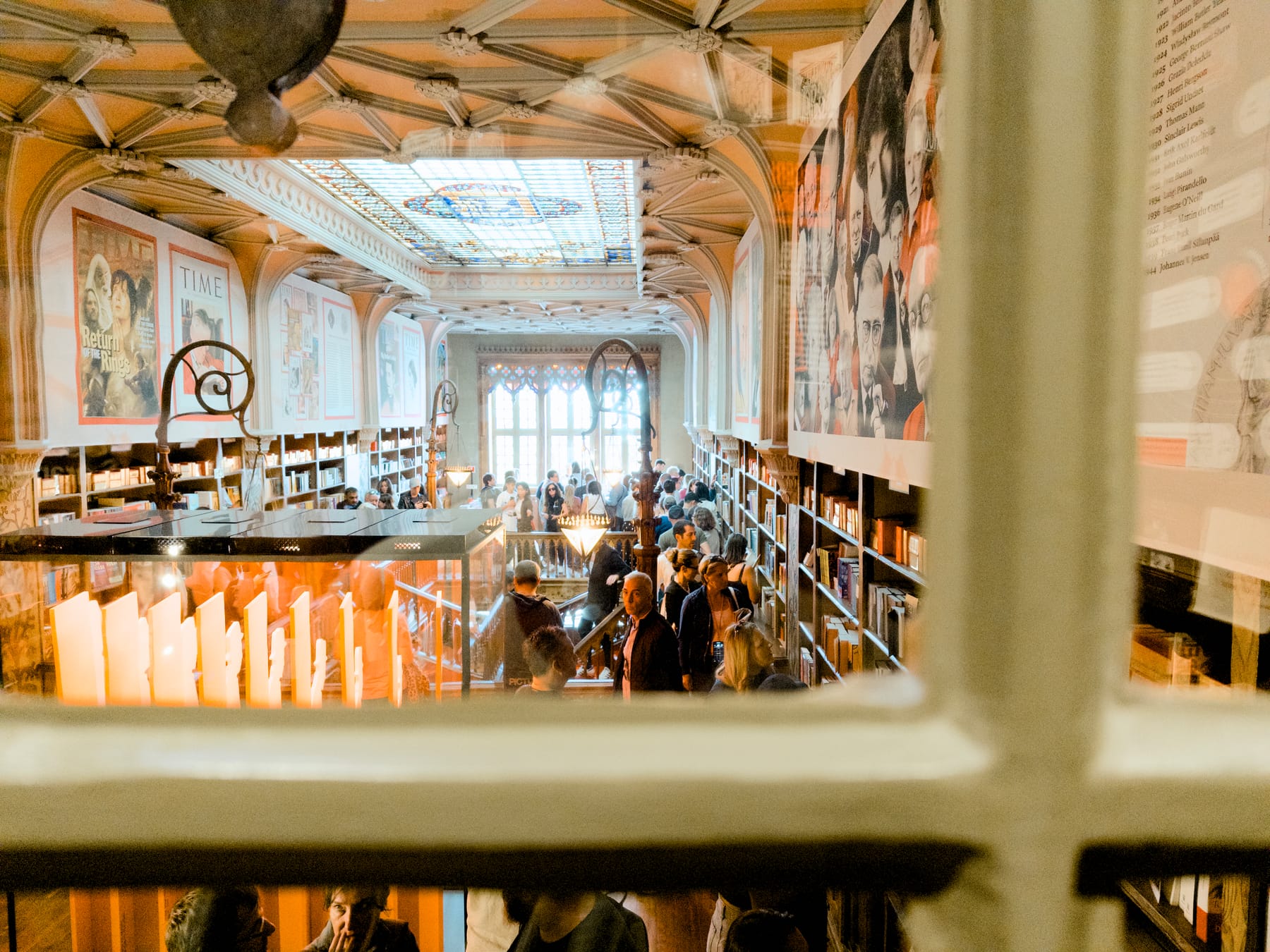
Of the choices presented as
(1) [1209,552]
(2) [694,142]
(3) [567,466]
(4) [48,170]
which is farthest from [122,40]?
(3) [567,466]

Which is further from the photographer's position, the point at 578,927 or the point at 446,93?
the point at 446,93

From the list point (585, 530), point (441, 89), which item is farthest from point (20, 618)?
point (585, 530)

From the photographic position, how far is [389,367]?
6.90 metres

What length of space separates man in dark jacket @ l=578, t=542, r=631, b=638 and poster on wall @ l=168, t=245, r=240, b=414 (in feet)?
5.39

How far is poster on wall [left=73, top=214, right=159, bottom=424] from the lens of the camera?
3119mm

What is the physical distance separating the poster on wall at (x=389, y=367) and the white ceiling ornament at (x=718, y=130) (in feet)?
9.57

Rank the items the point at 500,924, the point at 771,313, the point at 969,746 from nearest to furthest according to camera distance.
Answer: the point at 969,746 → the point at 500,924 → the point at 771,313

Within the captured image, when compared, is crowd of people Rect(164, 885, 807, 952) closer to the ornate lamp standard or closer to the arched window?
the ornate lamp standard

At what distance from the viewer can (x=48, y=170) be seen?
1.66 metres

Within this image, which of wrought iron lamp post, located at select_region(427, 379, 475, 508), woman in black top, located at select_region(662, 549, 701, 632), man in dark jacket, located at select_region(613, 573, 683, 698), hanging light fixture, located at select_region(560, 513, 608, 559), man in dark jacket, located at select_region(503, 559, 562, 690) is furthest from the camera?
wrought iron lamp post, located at select_region(427, 379, 475, 508)

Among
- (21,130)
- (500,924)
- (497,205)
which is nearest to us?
(500,924)

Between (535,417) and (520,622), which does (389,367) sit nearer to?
(520,622)

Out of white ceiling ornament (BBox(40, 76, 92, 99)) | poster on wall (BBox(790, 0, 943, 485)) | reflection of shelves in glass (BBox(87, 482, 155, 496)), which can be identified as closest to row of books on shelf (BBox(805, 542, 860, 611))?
poster on wall (BBox(790, 0, 943, 485))

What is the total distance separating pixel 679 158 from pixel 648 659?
13.1ft
